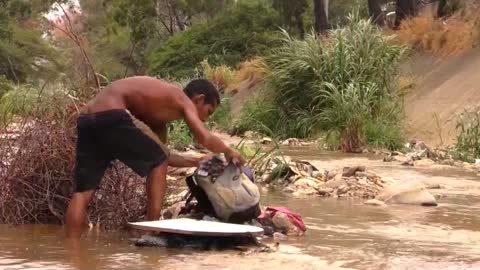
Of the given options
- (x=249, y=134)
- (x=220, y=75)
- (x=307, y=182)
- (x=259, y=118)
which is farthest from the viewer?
(x=220, y=75)

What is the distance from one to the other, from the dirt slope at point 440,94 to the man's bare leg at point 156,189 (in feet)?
39.4

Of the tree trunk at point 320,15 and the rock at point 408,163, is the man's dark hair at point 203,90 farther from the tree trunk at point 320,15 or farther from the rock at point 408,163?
the tree trunk at point 320,15

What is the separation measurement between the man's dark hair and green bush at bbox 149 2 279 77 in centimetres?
2853

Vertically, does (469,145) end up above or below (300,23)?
below

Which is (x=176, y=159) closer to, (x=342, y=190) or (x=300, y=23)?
(x=342, y=190)

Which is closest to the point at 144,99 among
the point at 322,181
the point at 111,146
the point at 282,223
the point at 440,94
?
the point at 111,146

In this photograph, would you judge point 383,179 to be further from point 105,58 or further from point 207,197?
point 105,58

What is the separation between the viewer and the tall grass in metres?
16.8

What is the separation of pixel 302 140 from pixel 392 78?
213 centimetres

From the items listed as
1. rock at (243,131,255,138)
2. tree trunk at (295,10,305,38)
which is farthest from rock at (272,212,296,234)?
tree trunk at (295,10,305,38)

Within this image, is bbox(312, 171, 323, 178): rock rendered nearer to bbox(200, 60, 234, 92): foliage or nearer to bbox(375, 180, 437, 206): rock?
bbox(375, 180, 437, 206): rock

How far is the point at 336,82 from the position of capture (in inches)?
710

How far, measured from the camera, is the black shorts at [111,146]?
256 inches

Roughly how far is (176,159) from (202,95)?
0.61 metres
